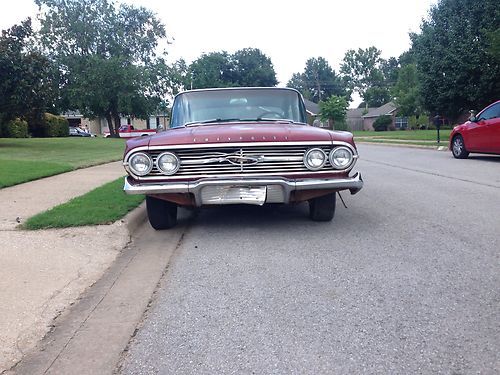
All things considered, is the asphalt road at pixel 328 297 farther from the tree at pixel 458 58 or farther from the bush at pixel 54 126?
the bush at pixel 54 126

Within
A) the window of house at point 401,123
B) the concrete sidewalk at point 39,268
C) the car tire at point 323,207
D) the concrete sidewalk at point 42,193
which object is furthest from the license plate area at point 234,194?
the window of house at point 401,123

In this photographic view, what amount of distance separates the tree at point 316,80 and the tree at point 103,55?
67780mm

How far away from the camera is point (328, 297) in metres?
3.79

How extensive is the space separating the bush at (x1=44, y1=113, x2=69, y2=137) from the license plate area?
3769 centimetres

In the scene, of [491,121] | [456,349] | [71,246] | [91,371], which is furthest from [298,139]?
[491,121]

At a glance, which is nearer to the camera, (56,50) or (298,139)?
(298,139)

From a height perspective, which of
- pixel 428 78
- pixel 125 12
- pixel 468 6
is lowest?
pixel 428 78

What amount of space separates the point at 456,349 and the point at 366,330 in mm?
523

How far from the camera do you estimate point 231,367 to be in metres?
2.80

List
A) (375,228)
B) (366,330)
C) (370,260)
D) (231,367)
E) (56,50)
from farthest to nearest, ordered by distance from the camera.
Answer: (56,50), (375,228), (370,260), (366,330), (231,367)

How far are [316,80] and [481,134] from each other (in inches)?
3925

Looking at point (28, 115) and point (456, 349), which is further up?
point (28, 115)

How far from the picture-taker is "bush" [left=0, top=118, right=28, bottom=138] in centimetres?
3397

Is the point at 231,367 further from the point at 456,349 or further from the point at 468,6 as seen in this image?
the point at 468,6
